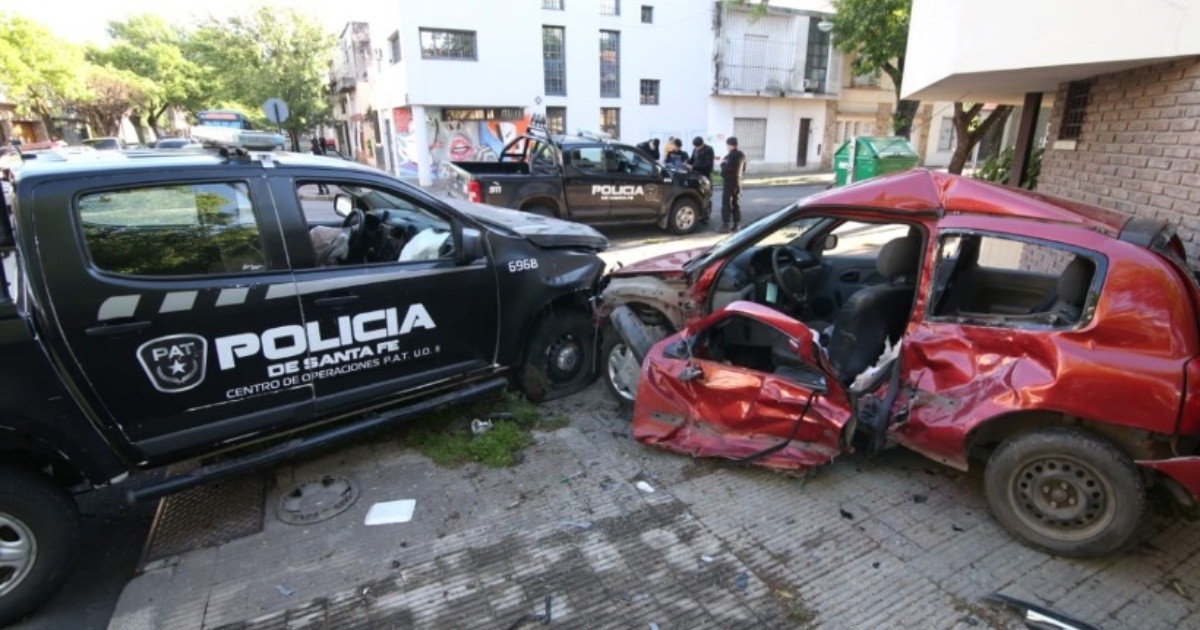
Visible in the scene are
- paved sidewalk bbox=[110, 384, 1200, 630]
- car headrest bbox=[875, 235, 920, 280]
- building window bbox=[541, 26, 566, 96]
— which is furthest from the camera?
building window bbox=[541, 26, 566, 96]

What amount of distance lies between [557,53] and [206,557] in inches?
904

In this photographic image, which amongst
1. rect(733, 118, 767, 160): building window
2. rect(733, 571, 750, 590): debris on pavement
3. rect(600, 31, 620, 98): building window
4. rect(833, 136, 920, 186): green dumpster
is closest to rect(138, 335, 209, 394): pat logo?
rect(733, 571, 750, 590): debris on pavement

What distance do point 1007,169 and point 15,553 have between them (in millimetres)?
11487

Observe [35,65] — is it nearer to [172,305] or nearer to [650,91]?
[650,91]

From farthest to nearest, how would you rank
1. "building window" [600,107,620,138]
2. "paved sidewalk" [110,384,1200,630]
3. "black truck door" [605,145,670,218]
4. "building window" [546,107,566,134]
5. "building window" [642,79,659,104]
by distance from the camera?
"building window" [642,79,659,104]
"building window" [600,107,620,138]
"building window" [546,107,566,134]
"black truck door" [605,145,670,218]
"paved sidewalk" [110,384,1200,630]

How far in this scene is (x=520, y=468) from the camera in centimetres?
391

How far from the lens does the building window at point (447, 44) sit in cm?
2086

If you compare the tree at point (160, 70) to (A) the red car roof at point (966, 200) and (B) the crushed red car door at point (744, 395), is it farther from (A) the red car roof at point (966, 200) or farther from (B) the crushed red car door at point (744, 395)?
(A) the red car roof at point (966, 200)

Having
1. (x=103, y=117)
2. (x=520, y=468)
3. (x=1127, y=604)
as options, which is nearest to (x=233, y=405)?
(x=520, y=468)

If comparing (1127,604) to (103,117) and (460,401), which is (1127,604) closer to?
(460,401)

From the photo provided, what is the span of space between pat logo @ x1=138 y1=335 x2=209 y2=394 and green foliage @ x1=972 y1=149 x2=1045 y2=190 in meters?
8.73

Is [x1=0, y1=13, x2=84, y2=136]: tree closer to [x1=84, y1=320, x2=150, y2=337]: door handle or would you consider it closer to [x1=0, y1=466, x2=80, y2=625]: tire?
[x1=84, y1=320, x2=150, y2=337]: door handle

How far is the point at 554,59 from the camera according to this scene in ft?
76.3

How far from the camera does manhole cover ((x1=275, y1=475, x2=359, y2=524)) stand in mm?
3450
